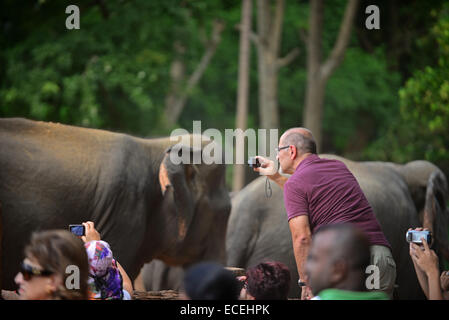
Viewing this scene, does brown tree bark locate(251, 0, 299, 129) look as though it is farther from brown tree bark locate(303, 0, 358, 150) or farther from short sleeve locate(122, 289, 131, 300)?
short sleeve locate(122, 289, 131, 300)

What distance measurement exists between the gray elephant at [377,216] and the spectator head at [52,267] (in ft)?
14.5

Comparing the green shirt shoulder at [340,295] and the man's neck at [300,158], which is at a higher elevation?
the man's neck at [300,158]

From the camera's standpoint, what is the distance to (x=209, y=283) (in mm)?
2971

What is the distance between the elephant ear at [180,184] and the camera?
6.90 meters

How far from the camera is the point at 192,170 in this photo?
7383 millimetres

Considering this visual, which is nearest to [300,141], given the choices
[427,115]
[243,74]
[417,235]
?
[417,235]

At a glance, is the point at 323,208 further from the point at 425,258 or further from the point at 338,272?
the point at 338,272

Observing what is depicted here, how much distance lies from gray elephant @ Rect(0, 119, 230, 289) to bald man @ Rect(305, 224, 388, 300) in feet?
10.7

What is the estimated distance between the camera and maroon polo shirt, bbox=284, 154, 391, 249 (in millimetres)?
4395

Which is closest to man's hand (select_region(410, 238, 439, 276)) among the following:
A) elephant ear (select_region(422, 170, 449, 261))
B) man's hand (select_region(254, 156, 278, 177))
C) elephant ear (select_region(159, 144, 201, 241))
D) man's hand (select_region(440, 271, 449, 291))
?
man's hand (select_region(440, 271, 449, 291))

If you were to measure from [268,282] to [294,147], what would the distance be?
1.29 meters

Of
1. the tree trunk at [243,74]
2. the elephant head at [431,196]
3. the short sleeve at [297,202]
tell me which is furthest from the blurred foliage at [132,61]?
the short sleeve at [297,202]
